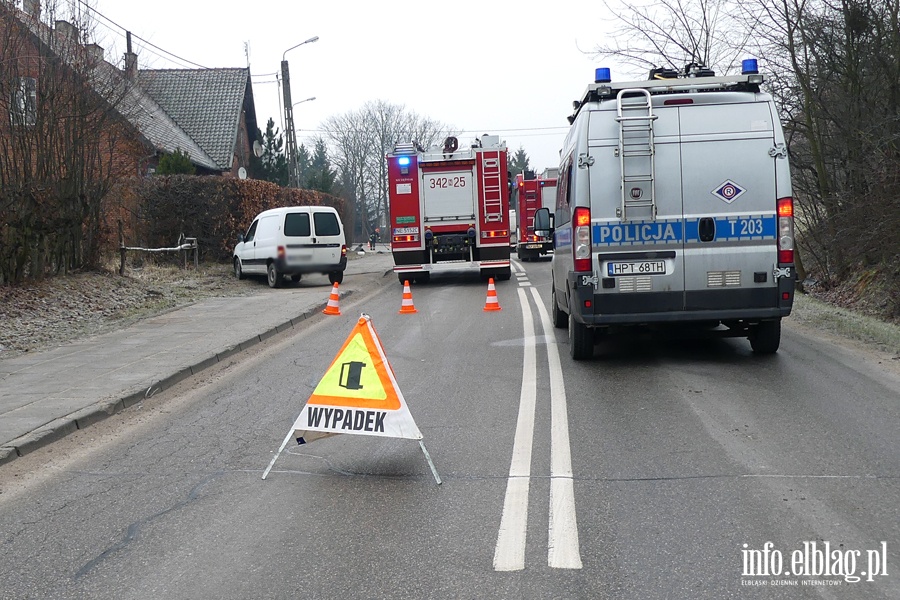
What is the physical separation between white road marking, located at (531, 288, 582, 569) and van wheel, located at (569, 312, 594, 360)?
3.74ft

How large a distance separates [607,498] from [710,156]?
483 cm

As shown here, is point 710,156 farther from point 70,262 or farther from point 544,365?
point 70,262

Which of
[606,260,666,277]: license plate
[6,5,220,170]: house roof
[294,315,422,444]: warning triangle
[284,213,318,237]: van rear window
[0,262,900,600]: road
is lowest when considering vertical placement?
[0,262,900,600]: road

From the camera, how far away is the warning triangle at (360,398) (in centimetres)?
568

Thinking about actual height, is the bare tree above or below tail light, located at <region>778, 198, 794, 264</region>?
above

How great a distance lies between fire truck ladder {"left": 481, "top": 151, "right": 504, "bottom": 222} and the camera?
70.6 ft

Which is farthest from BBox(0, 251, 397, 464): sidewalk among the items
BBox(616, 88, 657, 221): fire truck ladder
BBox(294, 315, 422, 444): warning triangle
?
BBox(616, 88, 657, 221): fire truck ladder

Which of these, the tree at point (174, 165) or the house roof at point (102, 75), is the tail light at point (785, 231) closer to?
the house roof at point (102, 75)

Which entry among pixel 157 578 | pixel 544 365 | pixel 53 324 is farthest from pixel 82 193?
pixel 157 578

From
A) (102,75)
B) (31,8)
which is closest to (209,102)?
(102,75)

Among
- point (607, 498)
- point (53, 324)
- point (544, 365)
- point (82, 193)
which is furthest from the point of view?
point (82, 193)

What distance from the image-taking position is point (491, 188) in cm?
2155

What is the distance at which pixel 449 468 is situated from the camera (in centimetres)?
568

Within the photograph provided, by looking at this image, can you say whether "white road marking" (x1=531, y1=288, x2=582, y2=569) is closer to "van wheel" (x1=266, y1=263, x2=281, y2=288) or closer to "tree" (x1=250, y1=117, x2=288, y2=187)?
"van wheel" (x1=266, y1=263, x2=281, y2=288)
